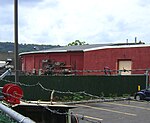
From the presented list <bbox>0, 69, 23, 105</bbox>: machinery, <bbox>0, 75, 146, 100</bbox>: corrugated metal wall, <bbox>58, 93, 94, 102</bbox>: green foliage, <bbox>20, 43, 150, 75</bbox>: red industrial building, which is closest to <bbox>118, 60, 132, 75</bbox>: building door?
<bbox>20, 43, 150, 75</bbox>: red industrial building

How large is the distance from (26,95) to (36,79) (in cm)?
114

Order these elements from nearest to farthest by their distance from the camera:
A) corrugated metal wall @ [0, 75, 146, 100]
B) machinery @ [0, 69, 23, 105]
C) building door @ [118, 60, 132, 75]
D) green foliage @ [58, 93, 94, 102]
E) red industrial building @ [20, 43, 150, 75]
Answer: machinery @ [0, 69, 23, 105]
corrugated metal wall @ [0, 75, 146, 100]
green foliage @ [58, 93, 94, 102]
red industrial building @ [20, 43, 150, 75]
building door @ [118, 60, 132, 75]

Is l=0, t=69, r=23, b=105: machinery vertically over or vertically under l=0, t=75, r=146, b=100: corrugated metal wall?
over

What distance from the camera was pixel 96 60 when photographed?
41812mm

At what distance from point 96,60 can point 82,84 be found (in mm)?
18385

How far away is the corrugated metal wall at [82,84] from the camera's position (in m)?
21.9

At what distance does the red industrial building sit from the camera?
3541 centimetres

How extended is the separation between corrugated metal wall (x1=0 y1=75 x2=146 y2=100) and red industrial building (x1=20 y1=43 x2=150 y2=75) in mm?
925

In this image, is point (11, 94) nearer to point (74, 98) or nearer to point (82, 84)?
point (74, 98)

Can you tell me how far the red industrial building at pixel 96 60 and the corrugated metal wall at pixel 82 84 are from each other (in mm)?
925

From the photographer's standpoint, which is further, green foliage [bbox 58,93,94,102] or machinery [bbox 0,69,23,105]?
green foliage [bbox 58,93,94,102]

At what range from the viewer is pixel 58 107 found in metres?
7.15

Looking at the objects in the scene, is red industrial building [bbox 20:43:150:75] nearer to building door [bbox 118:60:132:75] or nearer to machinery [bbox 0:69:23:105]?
building door [bbox 118:60:132:75]

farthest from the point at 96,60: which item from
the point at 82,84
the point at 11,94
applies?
the point at 11,94
